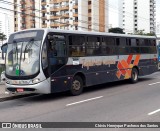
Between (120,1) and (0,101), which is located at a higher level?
(120,1)

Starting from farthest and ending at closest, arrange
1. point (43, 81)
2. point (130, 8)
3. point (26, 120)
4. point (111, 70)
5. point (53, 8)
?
point (130, 8) → point (53, 8) → point (111, 70) → point (43, 81) → point (26, 120)

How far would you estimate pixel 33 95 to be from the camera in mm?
15188

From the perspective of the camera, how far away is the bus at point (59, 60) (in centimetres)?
1300

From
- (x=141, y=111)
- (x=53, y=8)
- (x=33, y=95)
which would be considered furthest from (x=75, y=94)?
(x=53, y=8)

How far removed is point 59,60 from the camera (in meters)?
13.7

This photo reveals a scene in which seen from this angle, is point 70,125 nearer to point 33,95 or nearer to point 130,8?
point 33,95

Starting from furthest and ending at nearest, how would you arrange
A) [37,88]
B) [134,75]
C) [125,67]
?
[134,75], [125,67], [37,88]

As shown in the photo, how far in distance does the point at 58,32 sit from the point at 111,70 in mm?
4784

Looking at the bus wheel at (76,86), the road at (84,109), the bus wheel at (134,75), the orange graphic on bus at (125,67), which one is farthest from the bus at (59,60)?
the bus wheel at (134,75)

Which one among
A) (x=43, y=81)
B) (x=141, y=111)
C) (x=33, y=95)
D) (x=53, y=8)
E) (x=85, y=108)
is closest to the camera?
(x=141, y=111)

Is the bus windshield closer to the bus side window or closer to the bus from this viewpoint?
the bus

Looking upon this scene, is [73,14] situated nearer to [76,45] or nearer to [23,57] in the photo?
[76,45]

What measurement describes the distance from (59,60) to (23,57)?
5.00 ft

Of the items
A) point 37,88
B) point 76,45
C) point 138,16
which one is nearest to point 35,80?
point 37,88
